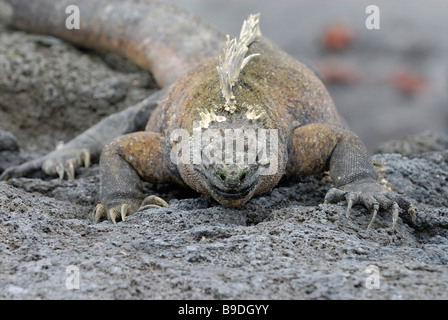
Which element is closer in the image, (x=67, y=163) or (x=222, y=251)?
(x=222, y=251)

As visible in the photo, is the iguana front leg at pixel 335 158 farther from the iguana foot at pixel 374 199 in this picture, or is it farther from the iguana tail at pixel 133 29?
the iguana tail at pixel 133 29

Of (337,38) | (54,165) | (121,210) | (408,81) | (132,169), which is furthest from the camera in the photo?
(337,38)

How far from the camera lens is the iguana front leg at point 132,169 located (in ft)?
17.3

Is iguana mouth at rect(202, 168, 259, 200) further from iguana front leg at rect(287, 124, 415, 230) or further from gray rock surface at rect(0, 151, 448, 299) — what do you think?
iguana front leg at rect(287, 124, 415, 230)

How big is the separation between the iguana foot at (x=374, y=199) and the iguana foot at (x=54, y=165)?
2.72 metres

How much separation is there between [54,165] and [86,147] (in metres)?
0.51

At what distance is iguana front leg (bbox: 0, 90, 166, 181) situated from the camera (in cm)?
647

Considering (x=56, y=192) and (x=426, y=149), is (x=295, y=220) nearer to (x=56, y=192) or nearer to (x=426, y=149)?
(x=56, y=192)

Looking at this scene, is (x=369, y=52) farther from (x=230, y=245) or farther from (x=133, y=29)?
(x=230, y=245)

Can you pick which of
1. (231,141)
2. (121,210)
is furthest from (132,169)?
(231,141)

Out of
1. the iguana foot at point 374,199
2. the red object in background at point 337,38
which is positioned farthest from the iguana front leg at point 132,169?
the red object in background at point 337,38

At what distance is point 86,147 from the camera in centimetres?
688

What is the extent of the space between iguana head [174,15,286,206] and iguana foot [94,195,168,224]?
30cm

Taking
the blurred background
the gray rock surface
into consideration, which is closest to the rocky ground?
the gray rock surface
